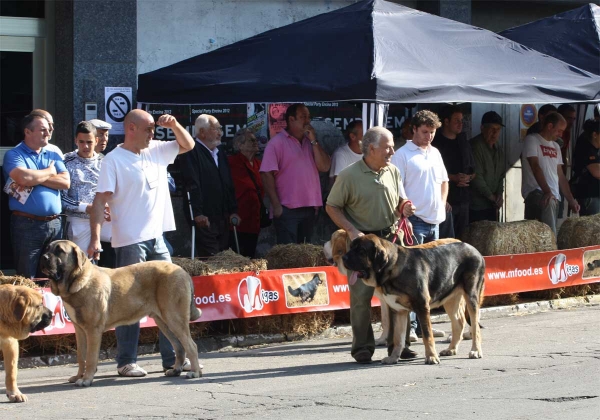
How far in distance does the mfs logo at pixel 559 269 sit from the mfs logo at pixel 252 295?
14.0 ft

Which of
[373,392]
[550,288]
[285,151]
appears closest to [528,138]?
[550,288]

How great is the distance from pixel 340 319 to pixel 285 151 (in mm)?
2350

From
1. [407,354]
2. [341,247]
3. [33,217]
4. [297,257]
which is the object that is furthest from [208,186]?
[407,354]

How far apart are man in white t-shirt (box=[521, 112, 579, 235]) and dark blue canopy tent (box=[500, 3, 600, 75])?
1.05 meters

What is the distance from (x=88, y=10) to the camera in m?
13.2

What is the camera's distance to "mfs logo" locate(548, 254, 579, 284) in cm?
1338

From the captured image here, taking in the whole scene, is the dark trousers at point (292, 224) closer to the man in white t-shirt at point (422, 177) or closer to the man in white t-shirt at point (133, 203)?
A: the man in white t-shirt at point (422, 177)

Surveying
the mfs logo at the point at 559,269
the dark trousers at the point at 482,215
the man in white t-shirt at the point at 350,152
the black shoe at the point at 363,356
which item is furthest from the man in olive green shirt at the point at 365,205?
the dark trousers at the point at 482,215

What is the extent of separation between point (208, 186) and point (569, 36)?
6.62 metres

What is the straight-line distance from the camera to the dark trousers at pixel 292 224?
12938 mm

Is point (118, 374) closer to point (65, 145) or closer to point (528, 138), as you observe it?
point (65, 145)

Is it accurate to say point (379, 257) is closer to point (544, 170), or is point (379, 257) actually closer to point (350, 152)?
point (350, 152)

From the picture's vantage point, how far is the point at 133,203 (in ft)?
29.6

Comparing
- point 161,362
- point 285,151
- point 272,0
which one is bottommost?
point 161,362
